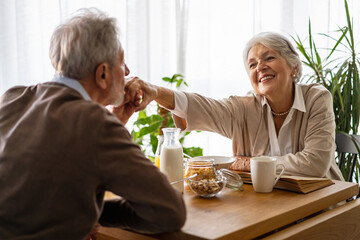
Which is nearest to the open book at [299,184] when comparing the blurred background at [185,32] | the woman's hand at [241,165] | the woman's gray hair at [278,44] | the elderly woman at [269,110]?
the woman's hand at [241,165]

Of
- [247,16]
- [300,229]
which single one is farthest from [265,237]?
[247,16]

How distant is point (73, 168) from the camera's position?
99 centimetres

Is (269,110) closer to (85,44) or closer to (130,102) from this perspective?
(130,102)

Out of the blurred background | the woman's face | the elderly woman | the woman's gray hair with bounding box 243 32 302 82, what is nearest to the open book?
the elderly woman

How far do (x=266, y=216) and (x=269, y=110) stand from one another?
950 mm

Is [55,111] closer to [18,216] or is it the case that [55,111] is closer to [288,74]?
[18,216]

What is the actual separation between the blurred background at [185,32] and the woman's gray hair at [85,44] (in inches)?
59.2

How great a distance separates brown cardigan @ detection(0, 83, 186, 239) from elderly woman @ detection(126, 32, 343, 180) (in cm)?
89

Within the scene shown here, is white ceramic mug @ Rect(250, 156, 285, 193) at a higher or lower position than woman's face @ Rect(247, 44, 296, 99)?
lower

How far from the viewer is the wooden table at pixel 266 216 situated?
1.13m

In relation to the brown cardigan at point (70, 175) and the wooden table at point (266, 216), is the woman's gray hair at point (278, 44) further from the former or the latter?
the brown cardigan at point (70, 175)

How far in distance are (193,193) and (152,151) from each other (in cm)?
150

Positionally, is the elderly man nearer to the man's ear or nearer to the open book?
the man's ear

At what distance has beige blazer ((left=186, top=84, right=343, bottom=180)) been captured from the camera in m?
1.84
